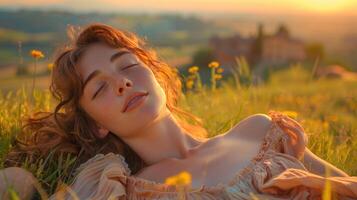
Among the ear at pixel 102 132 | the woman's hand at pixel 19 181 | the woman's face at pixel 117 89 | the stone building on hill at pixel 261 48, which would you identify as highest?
the woman's face at pixel 117 89

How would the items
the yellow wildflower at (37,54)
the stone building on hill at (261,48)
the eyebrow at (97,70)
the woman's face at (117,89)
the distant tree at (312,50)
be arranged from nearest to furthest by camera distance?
the woman's face at (117,89) → the eyebrow at (97,70) → the yellow wildflower at (37,54) → the stone building on hill at (261,48) → the distant tree at (312,50)

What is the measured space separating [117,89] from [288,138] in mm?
866

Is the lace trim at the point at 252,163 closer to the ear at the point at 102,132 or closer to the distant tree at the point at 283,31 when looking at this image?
the ear at the point at 102,132

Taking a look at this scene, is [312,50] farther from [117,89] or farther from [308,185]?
[308,185]

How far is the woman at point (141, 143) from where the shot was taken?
2385mm

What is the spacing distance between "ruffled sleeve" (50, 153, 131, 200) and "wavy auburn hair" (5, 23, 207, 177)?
0.45ft

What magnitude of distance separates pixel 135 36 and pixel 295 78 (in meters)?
8.41

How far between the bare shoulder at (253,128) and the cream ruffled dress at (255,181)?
4 centimetres

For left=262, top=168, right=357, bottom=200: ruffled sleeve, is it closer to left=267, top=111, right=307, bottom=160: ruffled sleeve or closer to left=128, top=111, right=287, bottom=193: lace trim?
left=128, top=111, right=287, bottom=193: lace trim

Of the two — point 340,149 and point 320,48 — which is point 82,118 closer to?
point 340,149

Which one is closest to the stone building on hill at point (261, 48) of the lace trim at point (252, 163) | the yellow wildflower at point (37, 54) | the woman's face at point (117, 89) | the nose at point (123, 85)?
the yellow wildflower at point (37, 54)

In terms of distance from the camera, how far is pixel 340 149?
3.37 m

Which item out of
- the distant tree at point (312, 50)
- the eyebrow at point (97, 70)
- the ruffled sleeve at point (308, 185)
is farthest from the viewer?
the distant tree at point (312, 50)

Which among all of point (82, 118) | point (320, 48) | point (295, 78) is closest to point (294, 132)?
point (82, 118)
